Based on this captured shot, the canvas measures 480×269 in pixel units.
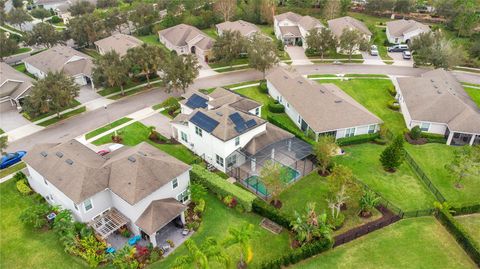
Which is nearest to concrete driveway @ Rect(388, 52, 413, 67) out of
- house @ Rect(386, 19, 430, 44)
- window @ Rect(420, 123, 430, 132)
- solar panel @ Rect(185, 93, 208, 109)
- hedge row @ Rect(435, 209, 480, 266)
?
house @ Rect(386, 19, 430, 44)

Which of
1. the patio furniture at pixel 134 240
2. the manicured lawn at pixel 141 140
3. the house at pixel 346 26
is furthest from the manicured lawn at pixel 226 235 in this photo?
the house at pixel 346 26

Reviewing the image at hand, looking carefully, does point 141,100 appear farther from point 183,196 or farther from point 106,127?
point 183,196

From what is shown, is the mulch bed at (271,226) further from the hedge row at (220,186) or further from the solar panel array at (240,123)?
the solar panel array at (240,123)

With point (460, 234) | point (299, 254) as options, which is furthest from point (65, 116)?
point (460, 234)

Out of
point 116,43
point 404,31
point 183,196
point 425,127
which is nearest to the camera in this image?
point 183,196

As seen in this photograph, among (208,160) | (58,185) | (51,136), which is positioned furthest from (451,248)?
(51,136)

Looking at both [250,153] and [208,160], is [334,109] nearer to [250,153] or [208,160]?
[250,153]
